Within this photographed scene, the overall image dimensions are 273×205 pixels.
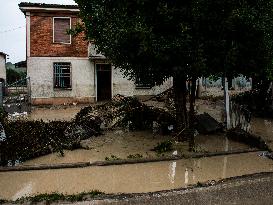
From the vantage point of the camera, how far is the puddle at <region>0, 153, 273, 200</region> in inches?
301

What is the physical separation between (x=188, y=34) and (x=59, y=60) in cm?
1505

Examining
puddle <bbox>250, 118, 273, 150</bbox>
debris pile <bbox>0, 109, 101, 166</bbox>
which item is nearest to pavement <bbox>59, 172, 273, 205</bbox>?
debris pile <bbox>0, 109, 101, 166</bbox>

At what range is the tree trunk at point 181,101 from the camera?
11523mm

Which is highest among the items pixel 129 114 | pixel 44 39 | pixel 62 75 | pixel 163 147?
pixel 44 39

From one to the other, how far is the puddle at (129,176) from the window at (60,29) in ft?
51.1

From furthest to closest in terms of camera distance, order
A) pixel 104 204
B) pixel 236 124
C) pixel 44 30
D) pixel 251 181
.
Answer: pixel 44 30 → pixel 236 124 → pixel 251 181 → pixel 104 204

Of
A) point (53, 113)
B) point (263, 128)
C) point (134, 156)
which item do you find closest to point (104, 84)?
point (53, 113)

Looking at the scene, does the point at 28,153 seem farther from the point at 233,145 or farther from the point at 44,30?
the point at 44,30

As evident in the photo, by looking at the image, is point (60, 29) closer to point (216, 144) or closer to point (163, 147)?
point (163, 147)

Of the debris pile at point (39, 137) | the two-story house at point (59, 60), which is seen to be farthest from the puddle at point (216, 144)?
the two-story house at point (59, 60)

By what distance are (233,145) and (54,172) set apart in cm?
605

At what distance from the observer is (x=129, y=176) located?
8.48 metres

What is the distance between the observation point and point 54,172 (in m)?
8.70

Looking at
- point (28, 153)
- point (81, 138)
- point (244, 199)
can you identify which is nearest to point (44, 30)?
point (81, 138)
